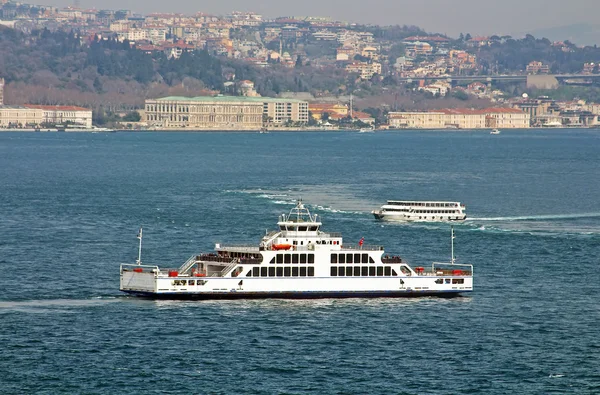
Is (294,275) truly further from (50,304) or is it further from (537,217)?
(537,217)

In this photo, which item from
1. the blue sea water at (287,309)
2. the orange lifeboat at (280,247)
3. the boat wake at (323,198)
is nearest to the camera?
the blue sea water at (287,309)

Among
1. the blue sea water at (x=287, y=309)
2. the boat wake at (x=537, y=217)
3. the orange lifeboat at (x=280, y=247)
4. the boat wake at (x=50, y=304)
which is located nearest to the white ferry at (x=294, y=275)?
the orange lifeboat at (x=280, y=247)

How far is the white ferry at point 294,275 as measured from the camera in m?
44.2

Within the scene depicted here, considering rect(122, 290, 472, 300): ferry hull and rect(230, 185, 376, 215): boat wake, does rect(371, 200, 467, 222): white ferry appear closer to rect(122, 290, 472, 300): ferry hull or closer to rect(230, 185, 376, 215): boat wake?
rect(230, 185, 376, 215): boat wake

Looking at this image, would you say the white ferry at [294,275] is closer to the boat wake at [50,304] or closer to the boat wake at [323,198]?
the boat wake at [50,304]

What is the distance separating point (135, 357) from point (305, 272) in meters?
9.39

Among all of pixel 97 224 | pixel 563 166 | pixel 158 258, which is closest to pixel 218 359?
pixel 158 258

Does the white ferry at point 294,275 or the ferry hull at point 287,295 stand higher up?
the white ferry at point 294,275

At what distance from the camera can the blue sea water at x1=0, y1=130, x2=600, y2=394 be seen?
1384 inches

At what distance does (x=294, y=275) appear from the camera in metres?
44.6

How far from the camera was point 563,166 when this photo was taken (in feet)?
447

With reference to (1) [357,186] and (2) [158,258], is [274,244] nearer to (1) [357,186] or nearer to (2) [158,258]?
(2) [158,258]

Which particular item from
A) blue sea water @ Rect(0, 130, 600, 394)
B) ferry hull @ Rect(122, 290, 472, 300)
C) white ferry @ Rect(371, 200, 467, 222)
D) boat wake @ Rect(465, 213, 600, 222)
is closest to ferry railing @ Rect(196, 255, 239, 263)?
ferry hull @ Rect(122, 290, 472, 300)

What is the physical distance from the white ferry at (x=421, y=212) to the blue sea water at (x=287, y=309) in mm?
915
